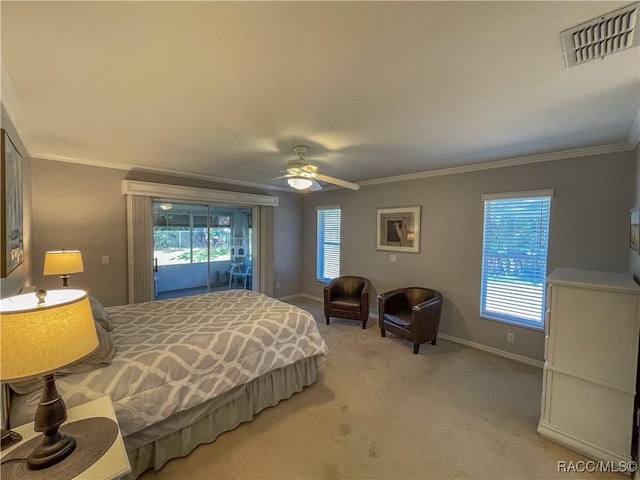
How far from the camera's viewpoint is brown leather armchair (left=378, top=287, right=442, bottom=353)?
3.60 m

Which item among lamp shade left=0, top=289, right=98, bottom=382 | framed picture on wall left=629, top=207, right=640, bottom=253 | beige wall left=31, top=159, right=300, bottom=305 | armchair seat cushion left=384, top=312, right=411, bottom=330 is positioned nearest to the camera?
lamp shade left=0, top=289, right=98, bottom=382

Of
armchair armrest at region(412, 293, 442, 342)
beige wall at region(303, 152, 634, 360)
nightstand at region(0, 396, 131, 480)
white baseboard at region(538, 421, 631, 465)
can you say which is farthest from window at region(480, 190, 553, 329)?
nightstand at region(0, 396, 131, 480)

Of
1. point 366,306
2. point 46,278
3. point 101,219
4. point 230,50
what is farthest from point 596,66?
point 46,278

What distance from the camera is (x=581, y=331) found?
2117mm

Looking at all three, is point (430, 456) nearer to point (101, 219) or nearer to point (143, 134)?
point (143, 134)

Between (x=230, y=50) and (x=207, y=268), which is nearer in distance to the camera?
(x=230, y=50)

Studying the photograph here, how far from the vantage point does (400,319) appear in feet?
12.6

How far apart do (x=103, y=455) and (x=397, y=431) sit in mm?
2011

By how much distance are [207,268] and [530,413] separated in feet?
16.1

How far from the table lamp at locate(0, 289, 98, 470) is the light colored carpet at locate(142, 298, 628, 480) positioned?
3.22ft

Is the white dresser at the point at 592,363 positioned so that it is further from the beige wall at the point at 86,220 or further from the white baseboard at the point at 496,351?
the beige wall at the point at 86,220

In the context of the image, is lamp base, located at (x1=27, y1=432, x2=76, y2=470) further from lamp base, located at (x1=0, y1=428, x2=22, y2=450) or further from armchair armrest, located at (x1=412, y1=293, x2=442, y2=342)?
armchair armrest, located at (x1=412, y1=293, x2=442, y2=342)

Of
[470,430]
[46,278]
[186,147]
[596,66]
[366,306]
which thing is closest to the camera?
[596,66]

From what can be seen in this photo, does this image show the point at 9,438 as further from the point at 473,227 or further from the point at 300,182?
the point at 473,227
